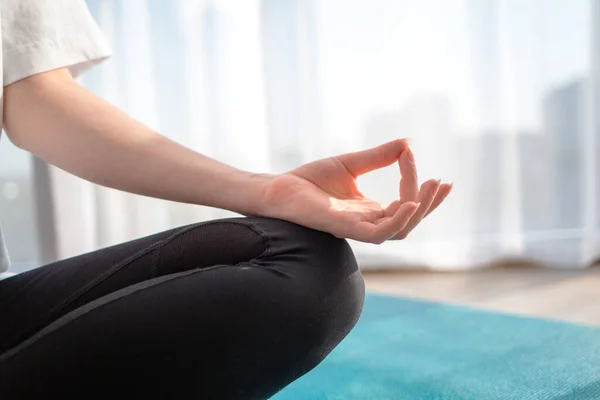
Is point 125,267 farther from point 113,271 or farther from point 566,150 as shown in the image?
point 566,150

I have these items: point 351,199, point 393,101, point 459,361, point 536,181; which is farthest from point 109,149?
point 536,181

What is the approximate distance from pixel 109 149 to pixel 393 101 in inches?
52.1

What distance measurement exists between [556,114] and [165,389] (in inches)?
64.7

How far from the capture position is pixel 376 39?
1.93m

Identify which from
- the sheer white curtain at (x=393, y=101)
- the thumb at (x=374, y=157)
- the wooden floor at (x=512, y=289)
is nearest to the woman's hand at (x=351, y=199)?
the thumb at (x=374, y=157)

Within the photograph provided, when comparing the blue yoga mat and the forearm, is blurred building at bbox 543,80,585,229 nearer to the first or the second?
the blue yoga mat

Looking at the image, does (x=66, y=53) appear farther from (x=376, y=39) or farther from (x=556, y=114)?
(x=556, y=114)

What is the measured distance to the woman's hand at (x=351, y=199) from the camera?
1.91ft

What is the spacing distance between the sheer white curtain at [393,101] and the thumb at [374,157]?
4.16ft

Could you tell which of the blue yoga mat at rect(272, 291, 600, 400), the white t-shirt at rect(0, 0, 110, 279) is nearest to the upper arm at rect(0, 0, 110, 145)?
the white t-shirt at rect(0, 0, 110, 279)

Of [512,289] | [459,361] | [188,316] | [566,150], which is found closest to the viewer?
[188,316]

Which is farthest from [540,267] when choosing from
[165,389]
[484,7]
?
[165,389]

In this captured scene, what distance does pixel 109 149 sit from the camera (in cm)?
76

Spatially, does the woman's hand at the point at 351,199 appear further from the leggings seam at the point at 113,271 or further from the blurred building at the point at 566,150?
the blurred building at the point at 566,150
